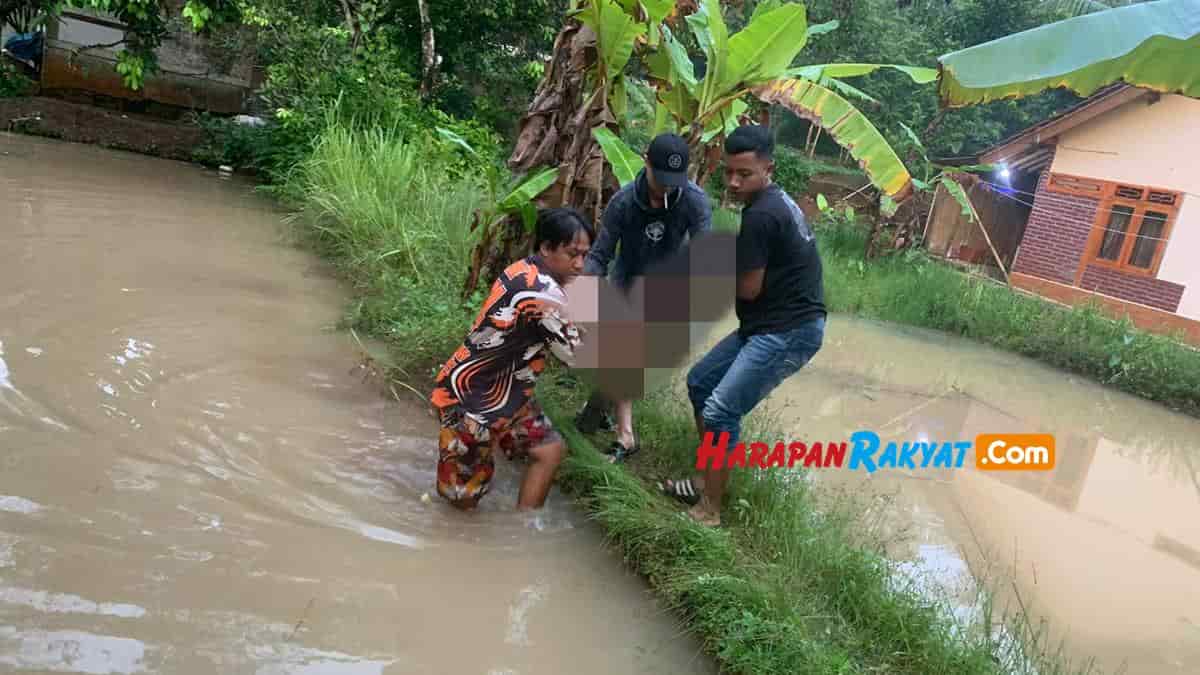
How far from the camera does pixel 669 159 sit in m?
3.36

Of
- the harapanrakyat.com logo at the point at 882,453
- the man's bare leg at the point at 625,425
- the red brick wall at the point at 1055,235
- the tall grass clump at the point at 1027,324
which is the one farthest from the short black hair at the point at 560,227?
the red brick wall at the point at 1055,235

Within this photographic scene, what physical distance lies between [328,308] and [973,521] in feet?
14.6

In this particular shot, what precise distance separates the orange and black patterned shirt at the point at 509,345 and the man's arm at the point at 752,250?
0.67 meters

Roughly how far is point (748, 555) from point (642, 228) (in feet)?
4.97

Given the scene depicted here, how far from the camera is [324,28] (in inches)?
396

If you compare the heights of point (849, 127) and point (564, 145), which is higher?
point (849, 127)

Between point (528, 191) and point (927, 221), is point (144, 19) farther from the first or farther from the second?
point (927, 221)

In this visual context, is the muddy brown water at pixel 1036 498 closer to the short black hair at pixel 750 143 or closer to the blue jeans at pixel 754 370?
the blue jeans at pixel 754 370

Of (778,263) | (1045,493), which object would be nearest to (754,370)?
(778,263)

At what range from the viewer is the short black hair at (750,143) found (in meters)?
2.98

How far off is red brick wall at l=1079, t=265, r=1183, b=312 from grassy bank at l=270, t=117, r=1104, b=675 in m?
11.0

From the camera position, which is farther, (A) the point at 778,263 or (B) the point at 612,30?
(B) the point at 612,30

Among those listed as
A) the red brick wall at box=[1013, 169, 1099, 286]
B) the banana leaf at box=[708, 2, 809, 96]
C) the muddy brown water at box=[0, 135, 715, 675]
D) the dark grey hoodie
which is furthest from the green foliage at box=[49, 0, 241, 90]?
the red brick wall at box=[1013, 169, 1099, 286]

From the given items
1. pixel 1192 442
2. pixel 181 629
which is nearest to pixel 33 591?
pixel 181 629
